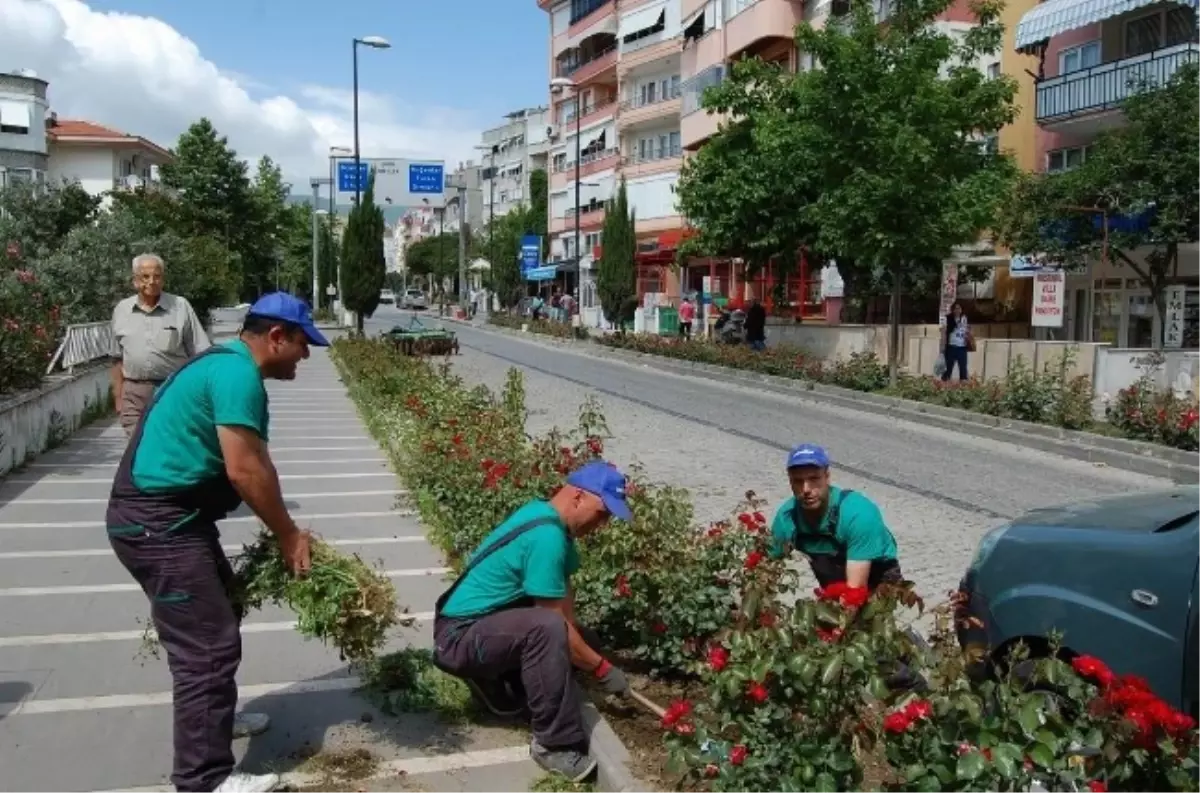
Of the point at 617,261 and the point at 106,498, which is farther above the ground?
the point at 617,261

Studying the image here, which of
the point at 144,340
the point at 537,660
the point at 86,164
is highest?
the point at 86,164

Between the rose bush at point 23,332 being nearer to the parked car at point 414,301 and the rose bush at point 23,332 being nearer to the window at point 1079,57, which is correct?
the window at point 1079,57

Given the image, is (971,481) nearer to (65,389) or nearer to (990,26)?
(65,389)

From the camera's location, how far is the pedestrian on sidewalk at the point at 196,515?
144 inches

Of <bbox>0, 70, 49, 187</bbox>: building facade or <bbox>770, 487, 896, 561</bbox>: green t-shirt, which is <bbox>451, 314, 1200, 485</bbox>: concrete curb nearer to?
<bbox>770, 487, 896, 561</bbox>: green t-shirt

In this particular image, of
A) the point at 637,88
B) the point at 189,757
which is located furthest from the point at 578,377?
the point at 637,88

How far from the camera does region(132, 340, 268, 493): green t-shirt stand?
144 inches

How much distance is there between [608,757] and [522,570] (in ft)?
2.49

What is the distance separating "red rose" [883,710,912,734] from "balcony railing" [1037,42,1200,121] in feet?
73.8

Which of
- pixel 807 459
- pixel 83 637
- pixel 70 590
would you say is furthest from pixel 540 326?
pixel 807 459

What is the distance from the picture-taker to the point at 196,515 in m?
3.76

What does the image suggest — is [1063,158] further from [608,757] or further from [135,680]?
[135,680]

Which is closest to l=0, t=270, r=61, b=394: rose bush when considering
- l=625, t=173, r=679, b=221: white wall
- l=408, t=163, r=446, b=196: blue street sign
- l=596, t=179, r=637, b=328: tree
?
l=596, t=179, r=637, b=328: tree

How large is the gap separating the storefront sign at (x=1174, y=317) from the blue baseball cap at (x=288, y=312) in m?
21.3
